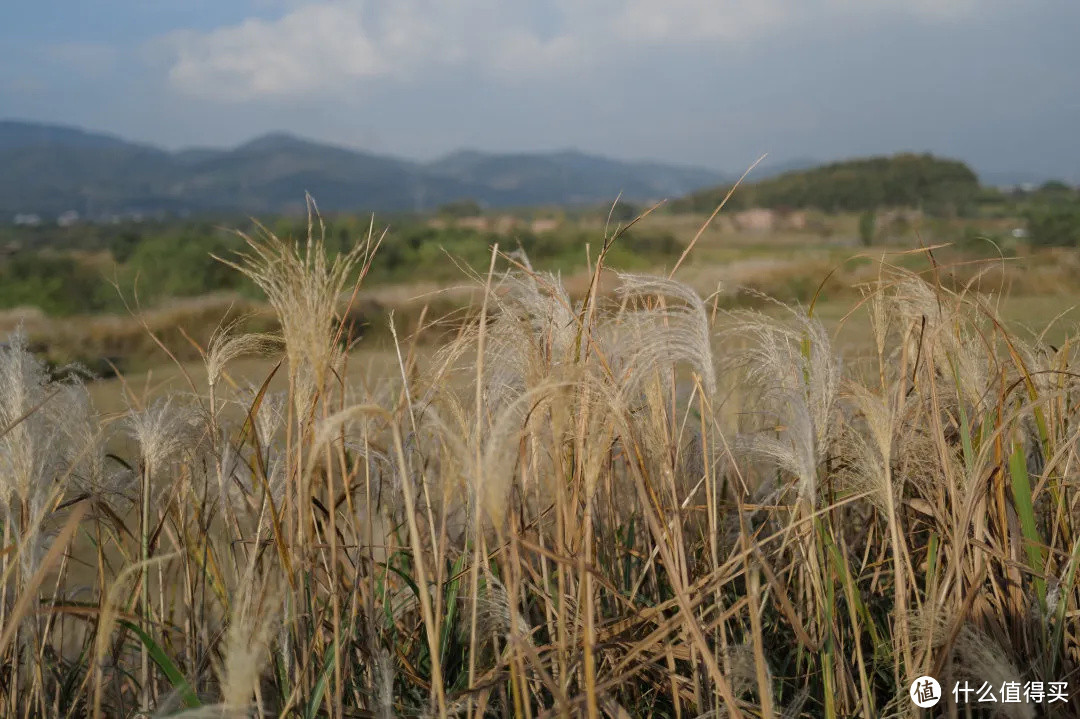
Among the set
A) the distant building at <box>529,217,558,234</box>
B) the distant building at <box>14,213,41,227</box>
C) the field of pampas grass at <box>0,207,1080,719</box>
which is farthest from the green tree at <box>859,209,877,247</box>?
the distant building at <box>14,213,41,227</box>

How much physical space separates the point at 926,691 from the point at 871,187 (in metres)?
35.7

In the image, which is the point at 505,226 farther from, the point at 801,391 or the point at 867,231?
the point at 801,391

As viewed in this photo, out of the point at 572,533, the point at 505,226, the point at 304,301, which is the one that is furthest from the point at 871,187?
the point at 304,301

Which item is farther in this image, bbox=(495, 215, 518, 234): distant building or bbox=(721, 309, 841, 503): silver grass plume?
bbox=(495, 215, 518, 234): distant building

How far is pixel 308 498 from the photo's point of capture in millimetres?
977

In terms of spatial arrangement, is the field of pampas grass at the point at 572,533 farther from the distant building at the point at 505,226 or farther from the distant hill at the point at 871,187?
the distant hill at the point at 871,187

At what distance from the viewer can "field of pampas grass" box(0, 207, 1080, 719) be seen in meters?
0.97

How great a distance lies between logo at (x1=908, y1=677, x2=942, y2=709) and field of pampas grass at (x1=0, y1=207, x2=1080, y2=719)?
24 millimetres

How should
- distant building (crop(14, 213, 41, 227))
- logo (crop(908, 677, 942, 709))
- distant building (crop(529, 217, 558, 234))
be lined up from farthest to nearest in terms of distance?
distant building (crop(14, 213, 41, 227)) → distant building (crop(529, 217, 558, 234)) → logo (crop(908, 677, 942, 709))

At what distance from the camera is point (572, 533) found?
1.09 metres

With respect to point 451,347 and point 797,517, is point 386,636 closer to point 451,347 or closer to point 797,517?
point 451,347

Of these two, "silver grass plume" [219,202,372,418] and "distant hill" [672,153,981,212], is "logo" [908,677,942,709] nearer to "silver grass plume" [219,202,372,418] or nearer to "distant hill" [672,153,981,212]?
"silver grass plume" [219,202,372,418]

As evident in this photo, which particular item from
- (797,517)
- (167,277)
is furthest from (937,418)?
(167,277)

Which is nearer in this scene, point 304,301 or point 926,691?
point 304,301
